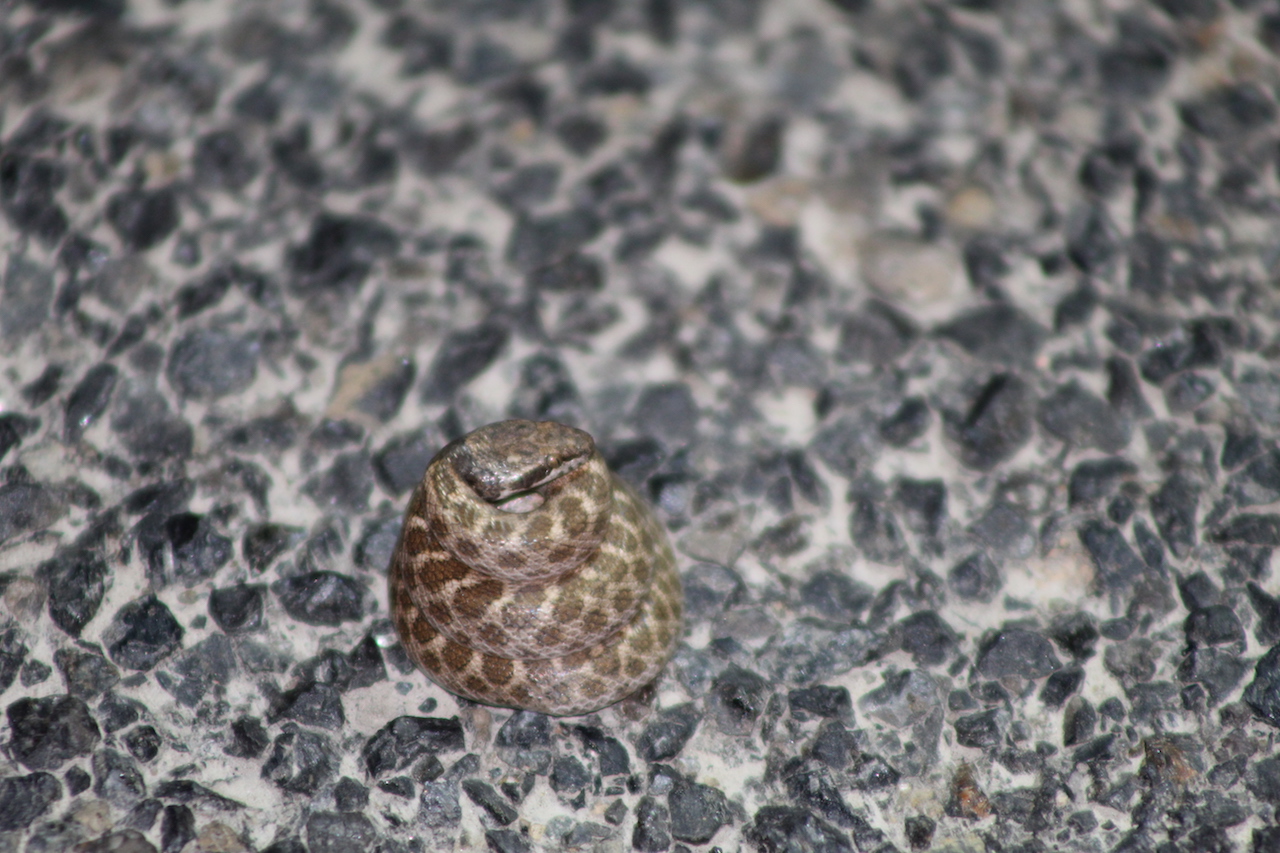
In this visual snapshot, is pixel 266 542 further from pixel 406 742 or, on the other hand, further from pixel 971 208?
pixel 971 208

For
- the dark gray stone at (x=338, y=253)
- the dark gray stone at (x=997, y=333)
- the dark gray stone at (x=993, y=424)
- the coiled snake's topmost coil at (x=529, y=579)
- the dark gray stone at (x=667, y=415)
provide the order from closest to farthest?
the coiled snake's topmost coil at (x=529, y=579), the dark gray stone at (x=993, y=424), the dark gray stone at (x=667, y=415), the dark gray stone at (x=997, y=333), the dark gray stone at (x=338, y=253)

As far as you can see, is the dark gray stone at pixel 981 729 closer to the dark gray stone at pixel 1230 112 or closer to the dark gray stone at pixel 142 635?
the dark gray stone at pixel 142 635

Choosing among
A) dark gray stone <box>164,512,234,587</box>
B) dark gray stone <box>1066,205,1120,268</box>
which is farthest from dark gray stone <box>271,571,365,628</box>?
dark gray stone <box>1066,205,1120,268</box>

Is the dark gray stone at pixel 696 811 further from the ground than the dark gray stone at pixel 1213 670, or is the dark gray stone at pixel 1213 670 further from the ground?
the dark gray stone at pixel 696 811

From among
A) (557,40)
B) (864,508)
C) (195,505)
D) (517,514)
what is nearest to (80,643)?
(195,505)

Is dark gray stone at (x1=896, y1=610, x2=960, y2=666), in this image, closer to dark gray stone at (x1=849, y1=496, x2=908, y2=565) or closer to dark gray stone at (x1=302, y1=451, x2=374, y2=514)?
dark gray stone at (x1=849, y1=496, x2=908, y2=565)

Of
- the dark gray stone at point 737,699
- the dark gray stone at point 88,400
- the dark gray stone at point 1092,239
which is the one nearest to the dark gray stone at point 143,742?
the dark gray stone at point 88,400

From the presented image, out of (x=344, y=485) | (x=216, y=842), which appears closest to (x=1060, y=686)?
(x=344, y=485)
